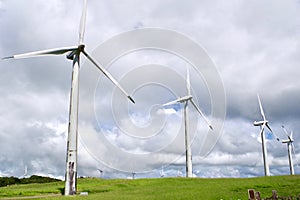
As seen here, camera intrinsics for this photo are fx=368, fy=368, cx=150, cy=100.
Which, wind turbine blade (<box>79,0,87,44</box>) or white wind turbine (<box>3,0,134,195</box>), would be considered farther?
wind turbine blade (<box>79,0,87,44</box>)

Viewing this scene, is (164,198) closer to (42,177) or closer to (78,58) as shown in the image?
(78,58)

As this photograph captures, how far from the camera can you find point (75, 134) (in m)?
49.6

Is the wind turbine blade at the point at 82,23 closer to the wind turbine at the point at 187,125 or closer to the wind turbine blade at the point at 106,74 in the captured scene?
the wind turbine blade at the point at 106,74

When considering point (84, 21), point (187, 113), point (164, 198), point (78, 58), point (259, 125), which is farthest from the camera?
point (259, 125)

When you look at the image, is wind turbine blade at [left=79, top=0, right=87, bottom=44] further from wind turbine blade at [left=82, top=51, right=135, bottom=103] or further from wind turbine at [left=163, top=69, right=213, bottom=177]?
wind turbine at [left=163, top=69, right=213, bottom=177]

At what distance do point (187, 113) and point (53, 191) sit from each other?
144 feet

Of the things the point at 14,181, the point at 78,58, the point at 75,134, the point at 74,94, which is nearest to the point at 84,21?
the point at 78,58

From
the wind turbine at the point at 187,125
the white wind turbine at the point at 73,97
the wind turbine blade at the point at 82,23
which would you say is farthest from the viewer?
the wind turbine at the point at 187,125

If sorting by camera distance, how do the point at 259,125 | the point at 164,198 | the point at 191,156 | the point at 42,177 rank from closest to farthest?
the point at 164,198 < the point at 191,156 < the point at 259,125 < the point at 42,177

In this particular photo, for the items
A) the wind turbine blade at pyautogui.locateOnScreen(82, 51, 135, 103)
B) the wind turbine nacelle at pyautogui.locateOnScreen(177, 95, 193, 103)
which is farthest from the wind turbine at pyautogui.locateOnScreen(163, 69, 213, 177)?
the wind turbine blade at pyautogui.locateOnScreen(82, 51, 135, 103)

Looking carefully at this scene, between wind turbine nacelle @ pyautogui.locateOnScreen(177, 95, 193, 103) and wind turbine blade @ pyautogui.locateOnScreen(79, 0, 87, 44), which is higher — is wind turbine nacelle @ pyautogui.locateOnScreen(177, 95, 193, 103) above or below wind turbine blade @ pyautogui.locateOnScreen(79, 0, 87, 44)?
below

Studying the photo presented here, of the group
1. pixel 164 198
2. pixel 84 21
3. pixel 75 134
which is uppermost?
pixel 84 21

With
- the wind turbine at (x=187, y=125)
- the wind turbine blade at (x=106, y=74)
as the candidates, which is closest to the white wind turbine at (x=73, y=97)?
the wind turbine blade at (x=106, y=74)

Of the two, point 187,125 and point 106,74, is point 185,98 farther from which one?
point 106,74
